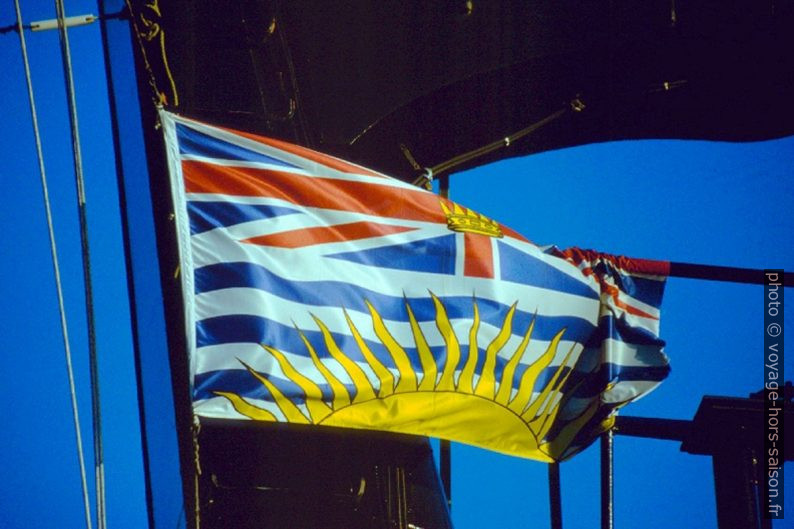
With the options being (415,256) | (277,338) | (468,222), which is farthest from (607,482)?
(277,338)

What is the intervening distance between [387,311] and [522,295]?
1087mm

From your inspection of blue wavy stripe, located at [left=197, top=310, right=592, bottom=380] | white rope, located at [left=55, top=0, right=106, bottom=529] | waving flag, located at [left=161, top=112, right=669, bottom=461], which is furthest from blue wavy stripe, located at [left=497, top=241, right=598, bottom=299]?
white rope, located at [left=55, top=0, right=106, bottom=529]

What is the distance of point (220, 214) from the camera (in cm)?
401

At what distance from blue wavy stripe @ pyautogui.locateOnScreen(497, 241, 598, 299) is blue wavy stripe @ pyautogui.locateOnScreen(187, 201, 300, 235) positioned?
1.66m

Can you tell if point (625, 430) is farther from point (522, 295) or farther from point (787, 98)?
point (787, 98)

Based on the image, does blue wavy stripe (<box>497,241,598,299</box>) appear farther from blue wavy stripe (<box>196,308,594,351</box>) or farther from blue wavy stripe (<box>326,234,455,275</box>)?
blue wavy stripe (<box>196,308,594,351</box>)

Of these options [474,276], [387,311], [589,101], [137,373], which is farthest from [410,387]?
[589,101]

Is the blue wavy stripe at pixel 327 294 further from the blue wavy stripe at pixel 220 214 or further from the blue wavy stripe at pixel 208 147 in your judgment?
the blue wavy stripe at pixel 208 147

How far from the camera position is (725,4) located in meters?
6.66

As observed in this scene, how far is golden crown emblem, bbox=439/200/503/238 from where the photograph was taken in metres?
4.91

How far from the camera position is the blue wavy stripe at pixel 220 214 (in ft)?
12.9

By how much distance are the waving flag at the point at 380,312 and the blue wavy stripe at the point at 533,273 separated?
0.01 metres

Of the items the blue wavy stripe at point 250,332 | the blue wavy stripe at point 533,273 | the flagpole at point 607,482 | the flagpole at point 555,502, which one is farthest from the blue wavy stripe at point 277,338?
the flagpole at point 555,502

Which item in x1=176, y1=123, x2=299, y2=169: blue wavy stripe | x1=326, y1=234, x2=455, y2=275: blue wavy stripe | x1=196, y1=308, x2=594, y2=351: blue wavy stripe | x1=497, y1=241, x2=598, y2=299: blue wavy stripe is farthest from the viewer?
x1=497, y1=241, x2=598, y2=299: blue wavy stripe
